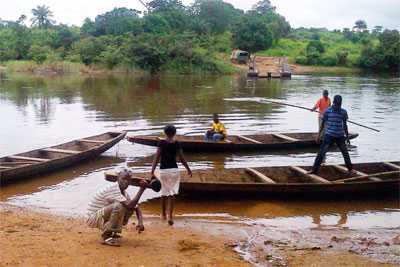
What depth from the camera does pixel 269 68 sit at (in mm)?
58188

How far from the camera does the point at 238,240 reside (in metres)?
6.98

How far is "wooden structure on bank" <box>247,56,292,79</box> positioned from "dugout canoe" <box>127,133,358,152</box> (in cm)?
3701

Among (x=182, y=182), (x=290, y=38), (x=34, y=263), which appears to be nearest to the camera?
(x=34, y=263)

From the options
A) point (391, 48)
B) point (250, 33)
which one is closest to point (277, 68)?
point (250, 33)

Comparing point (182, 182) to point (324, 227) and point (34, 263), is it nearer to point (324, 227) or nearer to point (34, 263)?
point (324, 227)

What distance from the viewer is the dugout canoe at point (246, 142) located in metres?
13.4

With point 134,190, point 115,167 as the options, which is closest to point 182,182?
point 134,190

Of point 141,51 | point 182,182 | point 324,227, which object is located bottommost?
point 324,227

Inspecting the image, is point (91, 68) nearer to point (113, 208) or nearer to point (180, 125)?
point (180, 125)

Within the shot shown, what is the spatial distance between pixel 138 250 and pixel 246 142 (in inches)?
329

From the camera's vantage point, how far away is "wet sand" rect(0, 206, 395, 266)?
A: 5.64 m

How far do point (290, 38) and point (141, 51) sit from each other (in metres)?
32.8

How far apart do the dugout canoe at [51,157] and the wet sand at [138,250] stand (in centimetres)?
293

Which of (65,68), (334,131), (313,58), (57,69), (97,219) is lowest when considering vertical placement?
(97,219)
